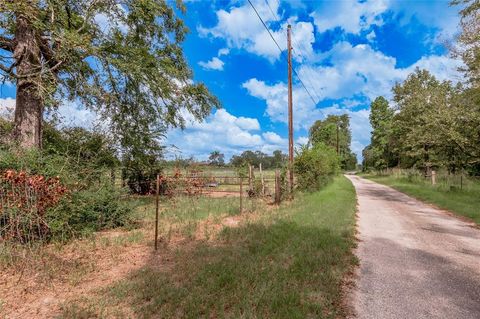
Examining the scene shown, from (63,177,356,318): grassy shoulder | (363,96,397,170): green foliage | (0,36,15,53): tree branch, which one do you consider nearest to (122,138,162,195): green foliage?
(0,36,15,53): tree branch

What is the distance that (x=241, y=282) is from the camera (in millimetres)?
3977

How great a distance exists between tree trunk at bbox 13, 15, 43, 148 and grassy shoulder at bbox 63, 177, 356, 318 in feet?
21.8

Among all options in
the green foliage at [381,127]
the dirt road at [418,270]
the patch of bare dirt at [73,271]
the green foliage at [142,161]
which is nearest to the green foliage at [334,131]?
the green foliage at [381,127]

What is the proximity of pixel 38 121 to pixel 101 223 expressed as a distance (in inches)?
168

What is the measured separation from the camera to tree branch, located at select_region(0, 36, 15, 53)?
9.51m

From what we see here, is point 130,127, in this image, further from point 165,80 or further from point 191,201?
point 191,201

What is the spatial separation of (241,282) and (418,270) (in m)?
2.97

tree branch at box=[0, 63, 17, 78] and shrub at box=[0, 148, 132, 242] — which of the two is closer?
shrub at box=[0, 148, 132, 242]

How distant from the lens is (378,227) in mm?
7879

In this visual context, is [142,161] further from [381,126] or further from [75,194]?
[381,126]

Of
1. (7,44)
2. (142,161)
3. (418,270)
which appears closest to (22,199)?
(418,270)

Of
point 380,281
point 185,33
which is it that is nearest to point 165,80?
point 185,33

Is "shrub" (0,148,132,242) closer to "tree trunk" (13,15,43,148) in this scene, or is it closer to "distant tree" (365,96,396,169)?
"tree trunk" (13,15,43,148)

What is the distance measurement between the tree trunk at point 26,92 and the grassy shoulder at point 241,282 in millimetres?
6646
